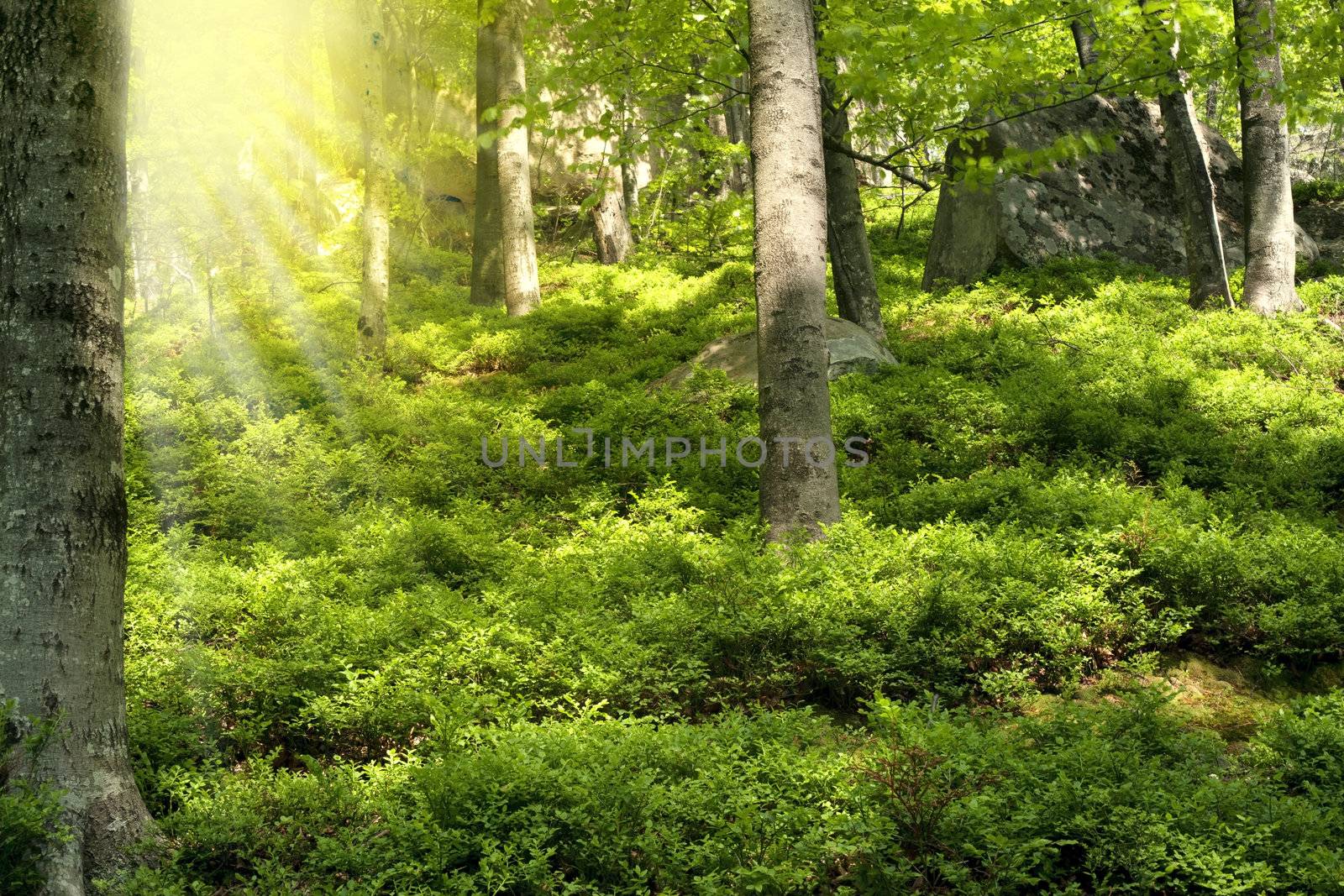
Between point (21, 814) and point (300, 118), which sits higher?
point (300, 118)

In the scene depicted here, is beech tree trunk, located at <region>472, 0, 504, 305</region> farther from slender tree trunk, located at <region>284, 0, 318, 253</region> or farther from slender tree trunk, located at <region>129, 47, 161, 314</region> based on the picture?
slender tree trunk, located at <region>284, 0, 318, 253</region>

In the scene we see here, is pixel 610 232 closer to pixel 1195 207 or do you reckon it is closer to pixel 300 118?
pixel 1195 207

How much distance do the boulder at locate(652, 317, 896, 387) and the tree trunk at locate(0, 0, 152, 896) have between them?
6.73 meters

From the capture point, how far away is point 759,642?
4.80 metres

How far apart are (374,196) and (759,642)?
9.34 meters

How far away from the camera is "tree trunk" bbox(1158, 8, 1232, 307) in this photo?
37.9 feet

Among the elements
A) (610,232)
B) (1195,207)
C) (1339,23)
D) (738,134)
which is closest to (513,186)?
(610,232)

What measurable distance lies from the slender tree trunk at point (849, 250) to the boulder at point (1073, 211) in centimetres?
323

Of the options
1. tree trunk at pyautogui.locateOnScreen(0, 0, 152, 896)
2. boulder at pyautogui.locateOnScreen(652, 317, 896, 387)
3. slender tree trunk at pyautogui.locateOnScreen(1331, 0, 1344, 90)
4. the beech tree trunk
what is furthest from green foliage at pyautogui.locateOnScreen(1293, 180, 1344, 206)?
tree trunk at pyautogui.locateOnScreen(0, 0, 152, 896)

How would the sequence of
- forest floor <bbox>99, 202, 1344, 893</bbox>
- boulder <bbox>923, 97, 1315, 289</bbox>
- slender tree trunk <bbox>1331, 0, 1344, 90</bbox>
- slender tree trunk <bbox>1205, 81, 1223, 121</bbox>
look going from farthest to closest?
slender tree trunk <bbox>1205, 81, 1223, 121</bbox> < boulder <bbox>923, 97, 1315, 289</bbox> < slender tree trunk <bbox>1331, 0, 1344, 90</bbox> < forest floor <bbox>99, 202, 1344, 893</bbox>

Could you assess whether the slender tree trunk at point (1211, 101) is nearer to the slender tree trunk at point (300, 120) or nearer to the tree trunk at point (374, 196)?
the slender tree trunk at point (300, 120)

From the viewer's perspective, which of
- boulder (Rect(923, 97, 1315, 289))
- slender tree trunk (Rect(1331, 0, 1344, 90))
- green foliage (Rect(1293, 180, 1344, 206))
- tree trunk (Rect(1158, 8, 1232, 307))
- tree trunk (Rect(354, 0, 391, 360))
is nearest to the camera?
slender tree trunk (Rect(1331, 0, 1344, 90))

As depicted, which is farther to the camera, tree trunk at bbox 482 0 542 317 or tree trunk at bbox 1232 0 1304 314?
tree trunk at bbox 482 0 542 317

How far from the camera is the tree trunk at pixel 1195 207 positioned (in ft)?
37.9
